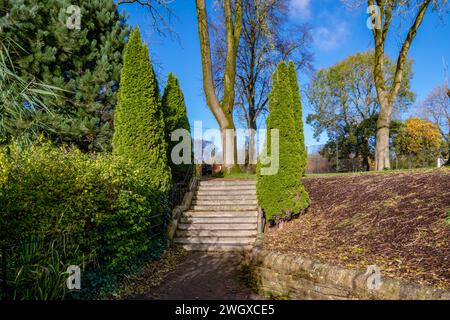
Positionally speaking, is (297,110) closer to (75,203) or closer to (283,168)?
(283,168)

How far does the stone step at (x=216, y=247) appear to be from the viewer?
6.56 metres

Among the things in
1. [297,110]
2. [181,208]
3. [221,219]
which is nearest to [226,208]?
[221,219]

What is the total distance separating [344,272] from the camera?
142 inches

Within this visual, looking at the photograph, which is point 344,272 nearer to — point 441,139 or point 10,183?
point 10,183

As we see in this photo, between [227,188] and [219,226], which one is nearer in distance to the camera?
[219,226]

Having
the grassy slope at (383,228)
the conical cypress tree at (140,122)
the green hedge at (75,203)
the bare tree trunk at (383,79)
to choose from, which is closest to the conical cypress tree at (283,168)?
the grassy slope at (383,228)

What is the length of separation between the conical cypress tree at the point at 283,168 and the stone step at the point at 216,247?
39.8 inches

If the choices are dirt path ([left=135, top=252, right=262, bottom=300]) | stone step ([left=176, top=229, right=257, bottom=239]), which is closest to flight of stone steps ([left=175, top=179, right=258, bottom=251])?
stone step ([left=176, top=229, right=257, bottom=239])

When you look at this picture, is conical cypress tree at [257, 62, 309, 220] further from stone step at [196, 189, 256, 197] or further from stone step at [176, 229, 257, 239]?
stone step at [196, 189, 256, 197]

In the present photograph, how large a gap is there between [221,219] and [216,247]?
3.73 ft

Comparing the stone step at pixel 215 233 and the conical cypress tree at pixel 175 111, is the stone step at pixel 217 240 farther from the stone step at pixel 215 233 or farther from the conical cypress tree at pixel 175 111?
the conical cypress tree at pixel 175 111

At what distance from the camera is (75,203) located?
410 cm

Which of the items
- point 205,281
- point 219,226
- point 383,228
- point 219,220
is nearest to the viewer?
point 383,228

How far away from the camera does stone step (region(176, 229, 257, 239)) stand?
7.06 meters
